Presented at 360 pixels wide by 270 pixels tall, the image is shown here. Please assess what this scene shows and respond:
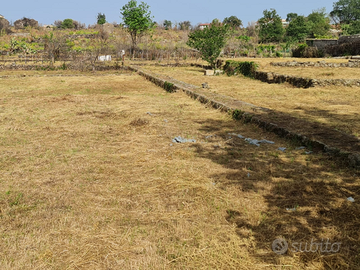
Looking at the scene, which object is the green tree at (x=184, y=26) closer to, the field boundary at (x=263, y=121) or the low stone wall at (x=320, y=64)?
the low stone wall at (x=320, y=64)

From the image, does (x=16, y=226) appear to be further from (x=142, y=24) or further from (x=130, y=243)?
(x=142, y=24)

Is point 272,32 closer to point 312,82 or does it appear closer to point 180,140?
point 312,82

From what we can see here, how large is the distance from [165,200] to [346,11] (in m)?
87.9

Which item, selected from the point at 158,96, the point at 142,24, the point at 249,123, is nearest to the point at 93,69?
the point at 158,96

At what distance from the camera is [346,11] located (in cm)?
7644

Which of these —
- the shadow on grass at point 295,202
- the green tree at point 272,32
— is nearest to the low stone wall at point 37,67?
the shadow on grass at point 295,202

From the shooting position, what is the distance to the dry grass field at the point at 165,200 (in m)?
2.79

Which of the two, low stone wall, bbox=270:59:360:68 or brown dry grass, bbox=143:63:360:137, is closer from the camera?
brown dry grass, bbox=143:63:360:137

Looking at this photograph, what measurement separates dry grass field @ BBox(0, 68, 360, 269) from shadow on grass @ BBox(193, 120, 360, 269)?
0.04 feet

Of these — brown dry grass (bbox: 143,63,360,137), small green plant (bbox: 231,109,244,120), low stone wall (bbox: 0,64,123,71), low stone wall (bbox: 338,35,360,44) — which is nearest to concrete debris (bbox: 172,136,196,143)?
small green plant (bbox: 231,109,244,120)

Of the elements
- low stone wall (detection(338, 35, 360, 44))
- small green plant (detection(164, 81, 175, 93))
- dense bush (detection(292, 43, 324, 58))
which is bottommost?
small green plant (detection(164, 81, 175, 93))

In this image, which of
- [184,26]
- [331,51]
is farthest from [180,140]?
[184,26]

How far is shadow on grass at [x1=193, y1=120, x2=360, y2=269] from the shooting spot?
278 centimetres

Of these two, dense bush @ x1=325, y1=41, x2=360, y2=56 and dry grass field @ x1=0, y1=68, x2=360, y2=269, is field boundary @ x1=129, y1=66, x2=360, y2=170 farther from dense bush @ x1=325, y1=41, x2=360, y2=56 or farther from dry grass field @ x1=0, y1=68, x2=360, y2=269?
dense bush @ x1=325, y1=41, x2=360, y2=56
